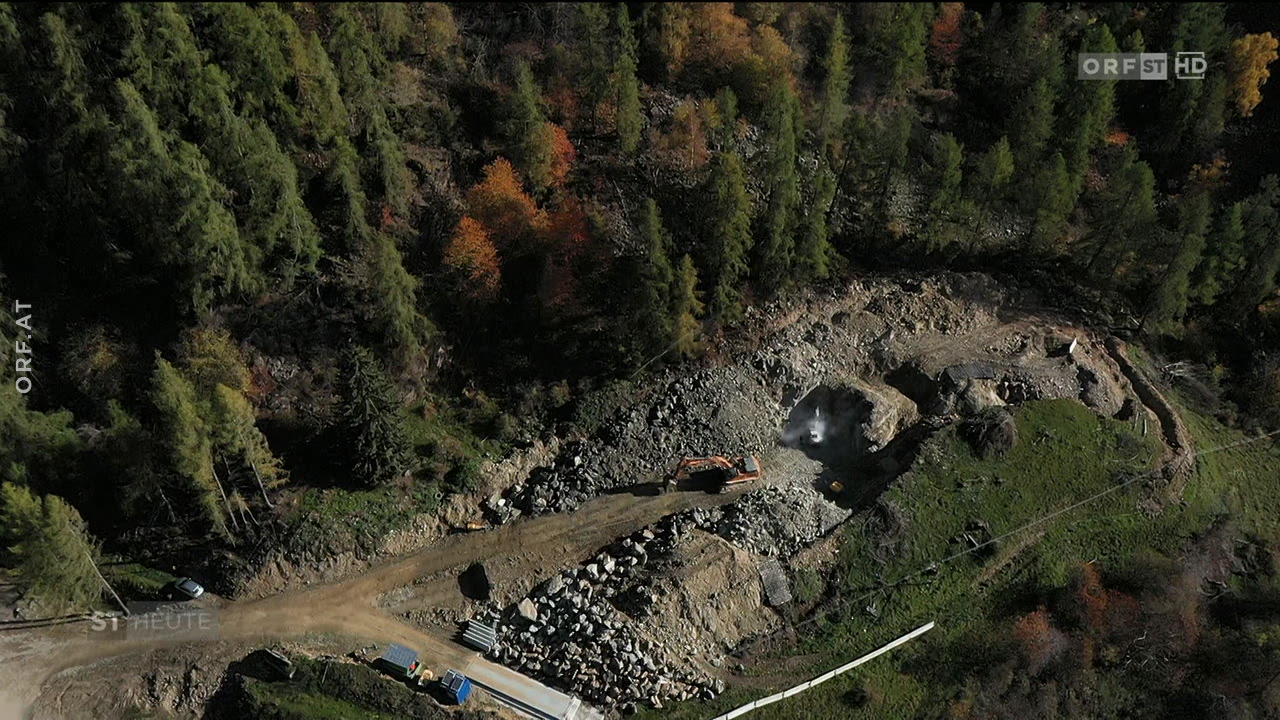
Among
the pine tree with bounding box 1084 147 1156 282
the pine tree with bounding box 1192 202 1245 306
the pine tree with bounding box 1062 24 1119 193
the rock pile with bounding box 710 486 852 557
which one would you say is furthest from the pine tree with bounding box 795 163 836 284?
the pine tree with bounding box 1192 202 1245 306

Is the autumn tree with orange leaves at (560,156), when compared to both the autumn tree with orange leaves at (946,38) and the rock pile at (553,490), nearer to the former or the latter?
the rock pile at (553,490)

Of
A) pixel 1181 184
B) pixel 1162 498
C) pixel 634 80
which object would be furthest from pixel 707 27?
pixel 1162 498

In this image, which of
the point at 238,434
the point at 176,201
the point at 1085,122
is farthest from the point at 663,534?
the point at 1085,122

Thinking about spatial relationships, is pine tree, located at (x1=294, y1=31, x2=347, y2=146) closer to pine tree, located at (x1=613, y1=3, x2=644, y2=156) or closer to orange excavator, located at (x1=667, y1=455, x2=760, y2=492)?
pine tree, located at (x1=613, y1=3, x2=644, y2=156)

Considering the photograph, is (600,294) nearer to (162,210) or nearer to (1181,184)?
(162,210)

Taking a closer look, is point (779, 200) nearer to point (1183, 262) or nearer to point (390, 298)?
point (390, 298)
